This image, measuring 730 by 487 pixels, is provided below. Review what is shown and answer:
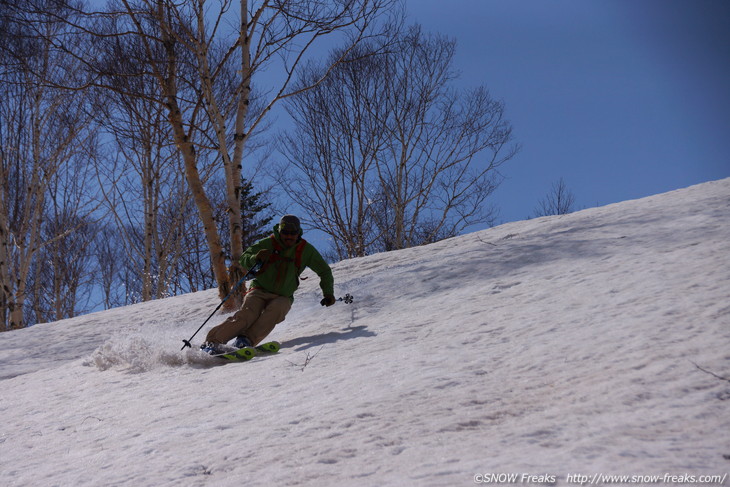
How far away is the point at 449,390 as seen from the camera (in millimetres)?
2588

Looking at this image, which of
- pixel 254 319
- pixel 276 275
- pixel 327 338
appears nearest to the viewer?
pixel 327 338

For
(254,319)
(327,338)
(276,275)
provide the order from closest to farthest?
1. (327,338)
2. (254,319)
3. (276,275)

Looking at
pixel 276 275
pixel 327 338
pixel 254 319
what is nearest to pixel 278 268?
pixel 276 275

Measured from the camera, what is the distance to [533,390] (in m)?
2.44

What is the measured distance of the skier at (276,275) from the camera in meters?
4.80

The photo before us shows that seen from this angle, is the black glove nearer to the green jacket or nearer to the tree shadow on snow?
the green jacket

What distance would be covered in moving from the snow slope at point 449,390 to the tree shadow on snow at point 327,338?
3cm

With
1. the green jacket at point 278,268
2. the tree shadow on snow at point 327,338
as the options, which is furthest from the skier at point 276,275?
the tree shadow on snow at point 327,338

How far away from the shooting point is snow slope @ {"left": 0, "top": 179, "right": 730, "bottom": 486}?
6.21 ft

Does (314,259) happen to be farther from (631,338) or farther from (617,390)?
(617,390)

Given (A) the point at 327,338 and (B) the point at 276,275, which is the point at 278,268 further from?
(A) the point at 327,338

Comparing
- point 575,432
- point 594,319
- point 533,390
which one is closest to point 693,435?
point 575,432

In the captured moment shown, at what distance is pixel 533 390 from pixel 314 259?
3015 mm

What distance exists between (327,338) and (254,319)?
65 cm
